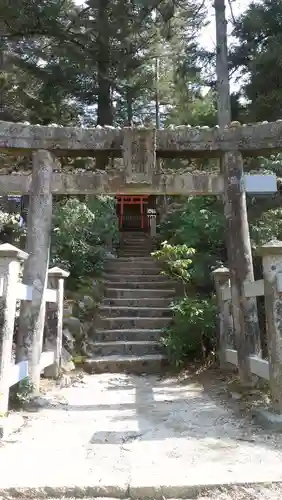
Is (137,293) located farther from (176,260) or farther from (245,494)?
(245,494)

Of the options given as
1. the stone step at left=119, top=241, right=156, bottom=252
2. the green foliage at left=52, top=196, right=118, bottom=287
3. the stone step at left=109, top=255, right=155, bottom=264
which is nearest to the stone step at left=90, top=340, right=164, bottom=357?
the green foliage at left=52, top=196, right=118, bottom=287

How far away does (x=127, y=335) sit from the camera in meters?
7.98

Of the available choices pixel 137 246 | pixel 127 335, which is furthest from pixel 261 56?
pixel 127 335

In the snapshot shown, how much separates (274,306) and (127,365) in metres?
3.41

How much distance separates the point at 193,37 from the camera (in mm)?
12703

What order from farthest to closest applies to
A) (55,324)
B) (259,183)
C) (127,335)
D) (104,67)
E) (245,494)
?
(104,67) → (127,335) → (55,324) → (259,183) → (245,494)

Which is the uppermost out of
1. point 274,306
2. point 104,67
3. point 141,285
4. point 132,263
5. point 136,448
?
point 104,67

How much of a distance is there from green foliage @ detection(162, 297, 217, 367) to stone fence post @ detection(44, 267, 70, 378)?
5.79 ft

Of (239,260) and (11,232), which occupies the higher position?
(11,232)

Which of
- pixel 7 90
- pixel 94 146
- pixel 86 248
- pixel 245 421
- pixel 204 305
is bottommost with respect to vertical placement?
pixel 245 421

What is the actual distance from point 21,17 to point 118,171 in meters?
7.89

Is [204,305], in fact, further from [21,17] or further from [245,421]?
[21,17]

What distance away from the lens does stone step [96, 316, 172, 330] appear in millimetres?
8367

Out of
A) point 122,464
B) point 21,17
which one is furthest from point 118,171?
point 21,17
